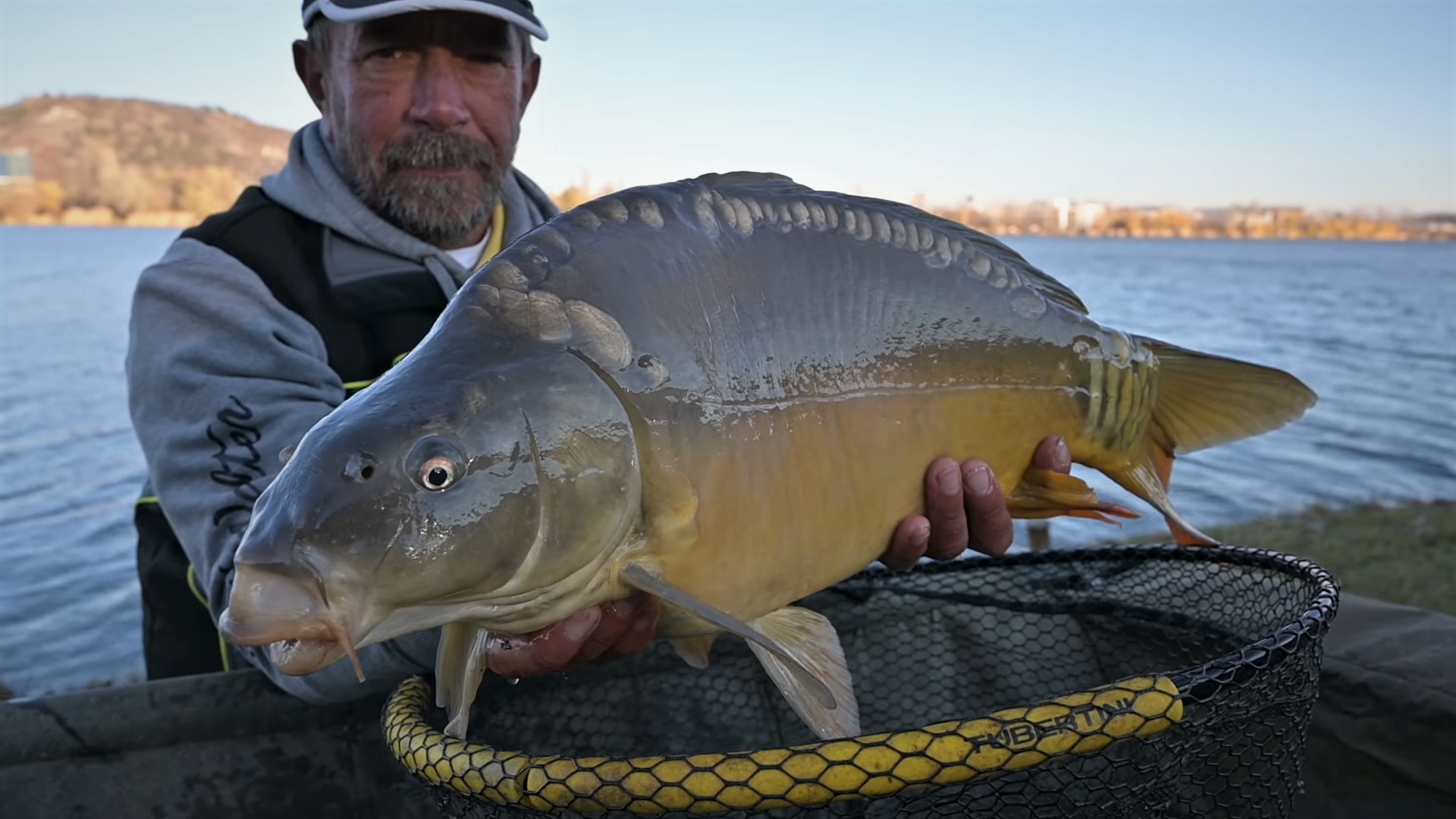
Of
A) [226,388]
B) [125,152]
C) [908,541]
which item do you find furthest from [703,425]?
[125,152]

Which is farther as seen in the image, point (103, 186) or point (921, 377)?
point (103, 186)

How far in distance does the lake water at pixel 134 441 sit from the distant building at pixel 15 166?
116 feet

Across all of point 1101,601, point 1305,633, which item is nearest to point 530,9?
point 1101,601

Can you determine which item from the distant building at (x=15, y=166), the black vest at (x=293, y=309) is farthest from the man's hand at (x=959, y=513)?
the distant building at (x=15, y=166)

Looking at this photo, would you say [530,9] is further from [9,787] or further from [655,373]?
[9,787]

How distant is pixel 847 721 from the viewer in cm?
134

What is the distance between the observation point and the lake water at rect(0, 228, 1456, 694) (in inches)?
266

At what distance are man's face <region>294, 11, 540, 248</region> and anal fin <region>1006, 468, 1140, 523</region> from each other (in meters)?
1.58

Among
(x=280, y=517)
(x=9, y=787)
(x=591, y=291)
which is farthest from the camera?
(x=9, y=787)

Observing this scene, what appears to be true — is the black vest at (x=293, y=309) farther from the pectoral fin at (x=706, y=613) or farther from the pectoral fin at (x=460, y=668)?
the pectoral fin at (x=706, y=613)

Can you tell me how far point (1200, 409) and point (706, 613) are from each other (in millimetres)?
1097

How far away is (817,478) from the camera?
57.1 inches

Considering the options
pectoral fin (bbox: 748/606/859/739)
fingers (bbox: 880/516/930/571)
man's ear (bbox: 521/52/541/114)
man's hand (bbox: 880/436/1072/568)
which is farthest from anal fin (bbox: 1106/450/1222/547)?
man's ear (bbox: 521/52/541/114)

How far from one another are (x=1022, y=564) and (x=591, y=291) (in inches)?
56.5
